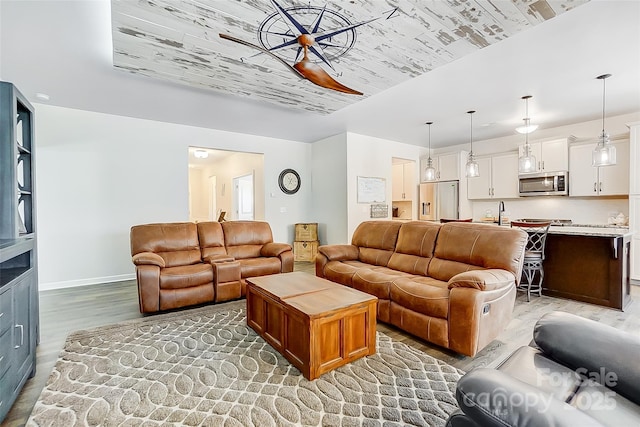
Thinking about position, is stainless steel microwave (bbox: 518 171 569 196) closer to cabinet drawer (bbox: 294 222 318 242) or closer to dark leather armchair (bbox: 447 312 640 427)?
cabinet drawer (bbox: 294 222 318 242)

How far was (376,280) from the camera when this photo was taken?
287 cm

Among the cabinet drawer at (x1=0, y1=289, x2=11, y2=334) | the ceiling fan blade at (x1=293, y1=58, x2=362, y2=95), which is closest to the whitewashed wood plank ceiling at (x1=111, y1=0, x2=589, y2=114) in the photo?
the ceiling fan blade at (x1=293, y1=58, x2=362, y2=95)

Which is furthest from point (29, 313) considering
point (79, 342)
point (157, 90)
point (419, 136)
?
point (419, 136)

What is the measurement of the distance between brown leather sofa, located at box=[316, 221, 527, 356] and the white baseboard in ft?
10.7

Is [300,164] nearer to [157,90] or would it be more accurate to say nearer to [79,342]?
[157,90]

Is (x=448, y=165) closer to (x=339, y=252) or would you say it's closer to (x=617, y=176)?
(x=617, y=176)

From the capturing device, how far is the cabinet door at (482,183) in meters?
6.20

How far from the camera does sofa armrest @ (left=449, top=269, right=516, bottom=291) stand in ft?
7.15

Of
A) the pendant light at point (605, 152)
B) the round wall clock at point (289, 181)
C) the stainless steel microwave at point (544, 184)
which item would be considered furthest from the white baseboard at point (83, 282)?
the stainless steel microwave at point (544, 184)

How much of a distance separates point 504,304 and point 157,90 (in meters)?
4.38

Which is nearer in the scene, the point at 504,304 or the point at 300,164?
the point at 504,304

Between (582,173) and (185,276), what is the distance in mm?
6262

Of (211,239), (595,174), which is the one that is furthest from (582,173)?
(211,239)

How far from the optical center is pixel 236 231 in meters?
4.39
